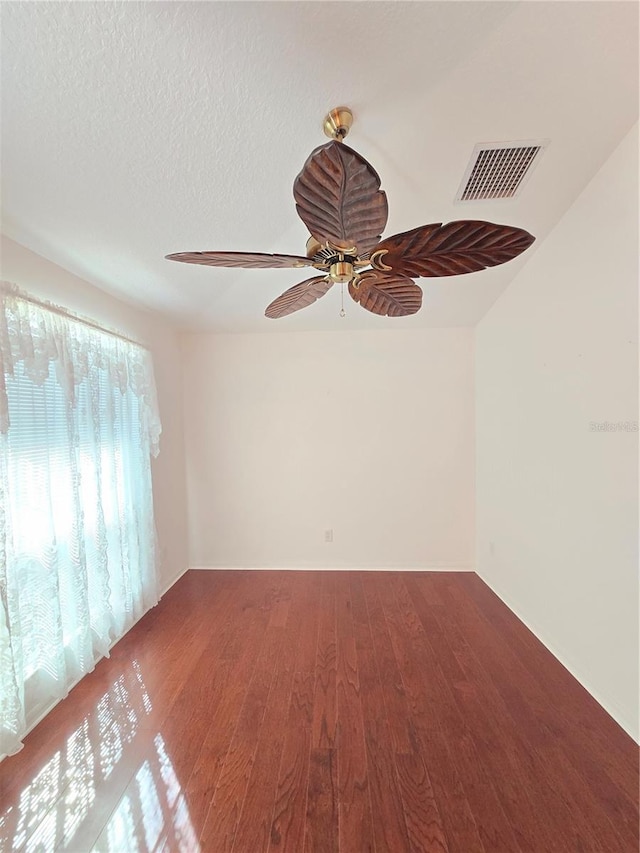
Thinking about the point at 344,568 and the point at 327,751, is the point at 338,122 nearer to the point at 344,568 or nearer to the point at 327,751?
the point at 327,751

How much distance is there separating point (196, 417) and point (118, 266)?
5.50ft

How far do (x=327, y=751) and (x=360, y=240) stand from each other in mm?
2010

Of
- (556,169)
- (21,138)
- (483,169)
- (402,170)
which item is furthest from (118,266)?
(556,169)

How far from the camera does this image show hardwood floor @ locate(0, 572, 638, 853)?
121 centimetres

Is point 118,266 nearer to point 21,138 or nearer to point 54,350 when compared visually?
point 54,350

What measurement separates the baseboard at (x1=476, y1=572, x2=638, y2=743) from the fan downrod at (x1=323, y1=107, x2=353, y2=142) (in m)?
2.68

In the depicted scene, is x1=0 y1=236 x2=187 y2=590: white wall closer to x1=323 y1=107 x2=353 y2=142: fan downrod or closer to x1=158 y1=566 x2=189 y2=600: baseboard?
x1=158 y1=566 x2=189 y2=600: baseboard

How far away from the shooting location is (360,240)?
3.51 ft

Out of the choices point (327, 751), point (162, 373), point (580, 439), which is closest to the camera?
point (327, 751)

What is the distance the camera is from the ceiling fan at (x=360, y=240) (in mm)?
840

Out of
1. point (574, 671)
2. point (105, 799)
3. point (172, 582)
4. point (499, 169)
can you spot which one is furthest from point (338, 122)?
point (172, 582)

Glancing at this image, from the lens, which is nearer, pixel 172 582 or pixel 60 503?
pixel 60 503

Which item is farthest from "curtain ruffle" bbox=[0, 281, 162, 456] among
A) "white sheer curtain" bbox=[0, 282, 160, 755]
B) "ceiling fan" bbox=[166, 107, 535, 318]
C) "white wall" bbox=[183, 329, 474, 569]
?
"ceiling fan" bbox=[166, 107, 535, 318]

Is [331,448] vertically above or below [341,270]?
below
